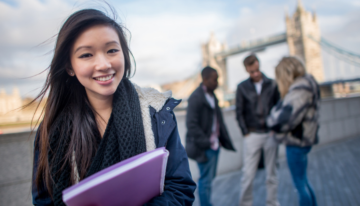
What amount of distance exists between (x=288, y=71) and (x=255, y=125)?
602 mm

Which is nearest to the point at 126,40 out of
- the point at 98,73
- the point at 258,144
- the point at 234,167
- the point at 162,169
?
the point at 98,73

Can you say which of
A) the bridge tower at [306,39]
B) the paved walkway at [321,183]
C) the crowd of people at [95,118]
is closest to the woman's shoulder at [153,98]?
the crowd of people at [95,118]

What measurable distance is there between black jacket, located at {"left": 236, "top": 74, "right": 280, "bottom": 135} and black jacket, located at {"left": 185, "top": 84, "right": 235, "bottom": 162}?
9.7 inches

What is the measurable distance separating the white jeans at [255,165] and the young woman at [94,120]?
1.52 m

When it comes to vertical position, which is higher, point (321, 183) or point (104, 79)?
point (104, 79)

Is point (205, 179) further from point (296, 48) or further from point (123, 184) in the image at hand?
point (296, 48)

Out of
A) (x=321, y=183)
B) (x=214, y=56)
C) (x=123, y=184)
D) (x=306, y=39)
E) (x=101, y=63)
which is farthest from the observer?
(x=214, y=56)

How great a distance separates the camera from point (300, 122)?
185 centimetres

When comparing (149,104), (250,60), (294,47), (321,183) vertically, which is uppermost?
(294,47)

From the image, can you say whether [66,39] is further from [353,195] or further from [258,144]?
[353,195]

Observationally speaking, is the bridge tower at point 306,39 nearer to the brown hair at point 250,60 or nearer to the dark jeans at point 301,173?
the brown hair at point 250,60

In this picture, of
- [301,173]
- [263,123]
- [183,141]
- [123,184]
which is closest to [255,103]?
[263,123]

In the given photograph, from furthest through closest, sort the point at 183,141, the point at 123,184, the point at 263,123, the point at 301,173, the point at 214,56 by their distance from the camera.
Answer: the point at 214,56, the point at 183,141, the point at 263,123, the point at 301,173, the point at 123,184

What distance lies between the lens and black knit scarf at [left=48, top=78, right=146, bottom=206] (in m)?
0.82
